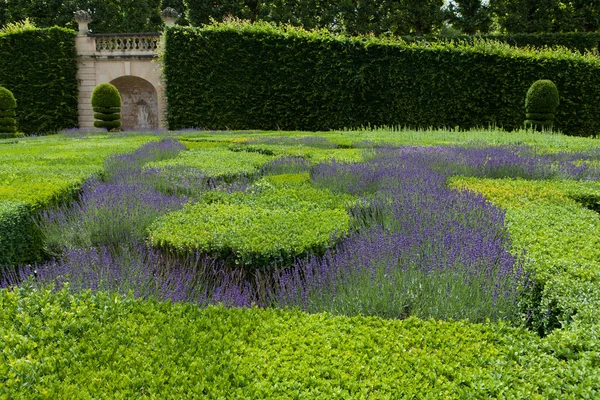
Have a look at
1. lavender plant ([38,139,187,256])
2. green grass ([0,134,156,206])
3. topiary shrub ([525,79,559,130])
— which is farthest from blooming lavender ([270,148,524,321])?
topiary shrub ([525,79,559,130])

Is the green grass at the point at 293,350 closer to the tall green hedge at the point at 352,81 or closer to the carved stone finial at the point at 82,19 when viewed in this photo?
the tall green hedge at the point at 352,81

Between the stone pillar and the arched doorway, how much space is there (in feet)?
10.3

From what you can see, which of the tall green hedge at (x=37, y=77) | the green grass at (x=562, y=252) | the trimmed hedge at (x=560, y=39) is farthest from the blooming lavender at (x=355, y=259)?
the trimmed hedge at (x=560, y=39)

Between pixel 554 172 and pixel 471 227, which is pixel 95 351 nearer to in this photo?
pixel 471 227

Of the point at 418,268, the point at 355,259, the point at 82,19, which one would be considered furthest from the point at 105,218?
the point at 82,19

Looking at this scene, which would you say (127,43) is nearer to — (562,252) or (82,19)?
(82,19)

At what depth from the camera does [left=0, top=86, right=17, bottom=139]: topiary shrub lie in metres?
14.3

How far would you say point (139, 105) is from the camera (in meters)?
25.8

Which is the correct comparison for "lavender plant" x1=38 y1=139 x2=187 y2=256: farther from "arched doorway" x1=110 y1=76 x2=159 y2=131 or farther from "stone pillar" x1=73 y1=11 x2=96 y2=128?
"arched doorway" x1=110 y1=76 x2=159 y2=131

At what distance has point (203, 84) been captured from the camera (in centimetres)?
1625

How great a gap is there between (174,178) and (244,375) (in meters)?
3.46

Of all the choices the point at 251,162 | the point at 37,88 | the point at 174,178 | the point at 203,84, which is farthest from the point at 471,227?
the point at 37,88

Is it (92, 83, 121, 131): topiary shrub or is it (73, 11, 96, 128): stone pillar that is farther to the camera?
(73, 11, 96, 128): stone pillar

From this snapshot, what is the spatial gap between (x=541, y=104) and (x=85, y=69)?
18846 millimetres
